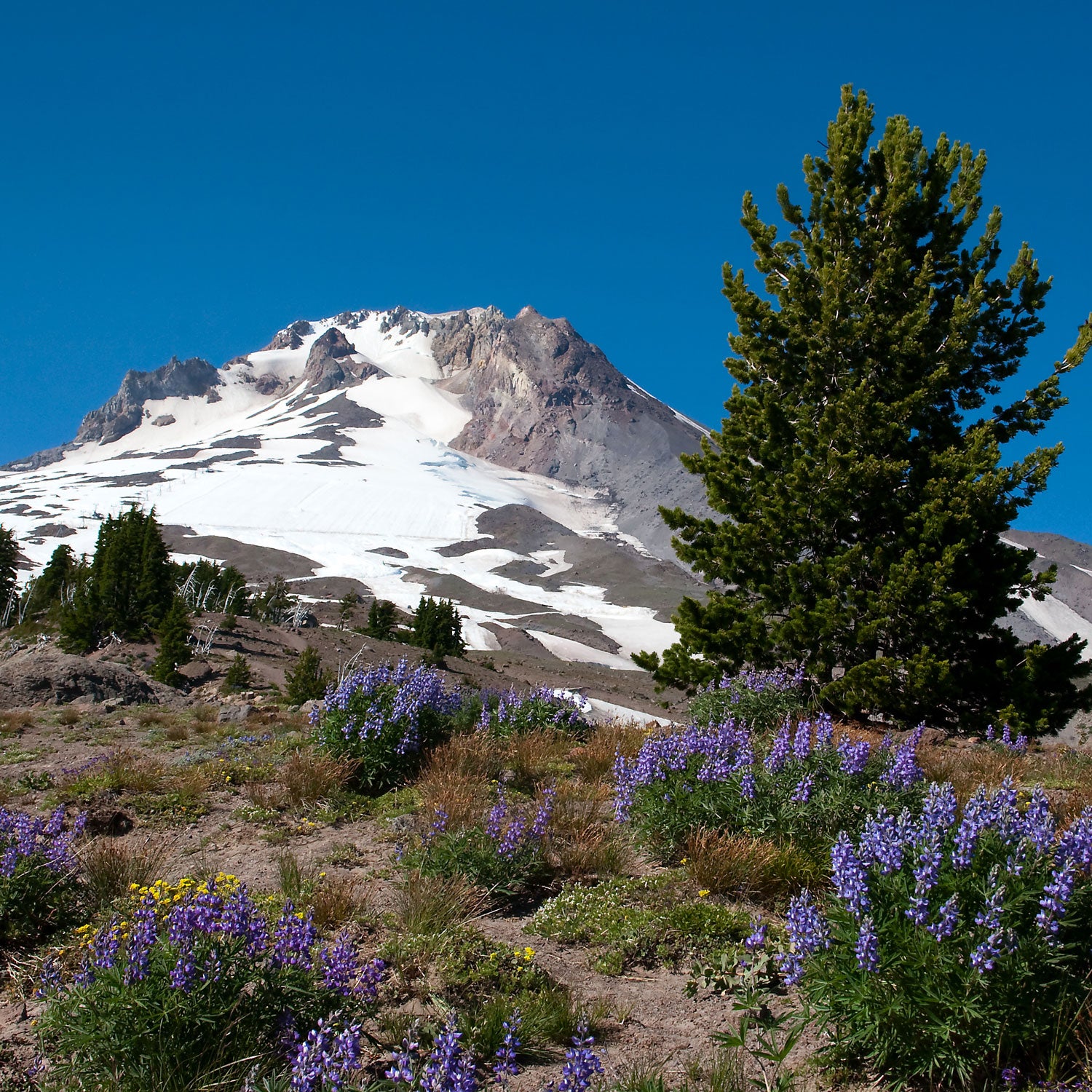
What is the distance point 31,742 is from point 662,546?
161 meters

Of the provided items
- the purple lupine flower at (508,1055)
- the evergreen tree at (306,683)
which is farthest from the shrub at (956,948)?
the evergreen tree at (306,683)

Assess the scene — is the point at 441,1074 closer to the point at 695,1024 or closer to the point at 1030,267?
the point at 695,1024

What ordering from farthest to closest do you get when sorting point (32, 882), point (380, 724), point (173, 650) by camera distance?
point (173, 650) < point (380, 724) < point (32, 882)

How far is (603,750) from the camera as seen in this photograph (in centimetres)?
904

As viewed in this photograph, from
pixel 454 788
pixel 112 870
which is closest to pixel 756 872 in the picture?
pixel 454 788

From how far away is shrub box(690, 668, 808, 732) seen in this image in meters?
8.80

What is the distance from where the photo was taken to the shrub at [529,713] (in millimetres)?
10125

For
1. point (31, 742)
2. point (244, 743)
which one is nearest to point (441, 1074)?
point (244, 743)

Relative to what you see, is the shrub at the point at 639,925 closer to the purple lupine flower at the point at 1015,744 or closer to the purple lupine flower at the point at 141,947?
the purple lupine flower at the point at 141,947

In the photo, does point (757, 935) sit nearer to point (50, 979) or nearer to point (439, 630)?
point (50, 979)

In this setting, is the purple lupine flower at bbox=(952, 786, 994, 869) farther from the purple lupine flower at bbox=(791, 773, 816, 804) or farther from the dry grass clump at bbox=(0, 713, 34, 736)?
the dry grass clump at bbox=(0, 713, 34, 736)

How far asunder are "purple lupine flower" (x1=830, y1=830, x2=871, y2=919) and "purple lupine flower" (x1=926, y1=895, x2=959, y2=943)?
0.25 metres

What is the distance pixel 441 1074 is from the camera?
2666mm

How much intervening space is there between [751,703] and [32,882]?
682 centimetres
